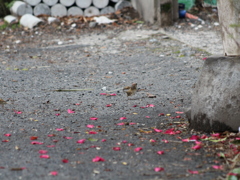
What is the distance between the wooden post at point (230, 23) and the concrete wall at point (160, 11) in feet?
17.7

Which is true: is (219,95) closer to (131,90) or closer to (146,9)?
(131,90)

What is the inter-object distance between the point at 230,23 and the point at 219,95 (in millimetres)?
483

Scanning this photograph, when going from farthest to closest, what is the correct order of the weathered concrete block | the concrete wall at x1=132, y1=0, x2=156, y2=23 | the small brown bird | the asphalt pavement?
the concrete wall at x1=132, y1=0, x2=156, y2=23 → the small brown bird → the weathered concrete block → the asphalt pavement

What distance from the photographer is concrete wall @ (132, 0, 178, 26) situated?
8.20 metres

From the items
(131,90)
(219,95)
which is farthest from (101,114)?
(219,95)

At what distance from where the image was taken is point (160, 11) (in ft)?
27.0

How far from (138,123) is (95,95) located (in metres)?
1.16

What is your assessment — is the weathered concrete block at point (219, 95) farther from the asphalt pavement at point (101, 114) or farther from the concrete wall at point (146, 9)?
the concrete wall at point (146, 9)

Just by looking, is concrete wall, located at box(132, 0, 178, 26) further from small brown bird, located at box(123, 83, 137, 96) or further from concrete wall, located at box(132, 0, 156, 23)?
small brown bird, located at box(123, 83, 137, 96)

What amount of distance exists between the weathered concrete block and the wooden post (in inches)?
5.7

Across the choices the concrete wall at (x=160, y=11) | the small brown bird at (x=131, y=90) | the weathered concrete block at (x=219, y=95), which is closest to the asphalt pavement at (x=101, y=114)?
the small brown bird at (x=131, y=90)

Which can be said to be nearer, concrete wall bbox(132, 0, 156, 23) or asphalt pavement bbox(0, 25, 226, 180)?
asphalt pavement bbox(0, 25, 226, 180)

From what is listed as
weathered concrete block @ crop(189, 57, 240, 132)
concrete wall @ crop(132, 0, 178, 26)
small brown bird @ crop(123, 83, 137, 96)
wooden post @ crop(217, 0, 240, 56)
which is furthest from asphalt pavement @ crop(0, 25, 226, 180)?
concrete wall @ crop(132, 0, 178, 26)

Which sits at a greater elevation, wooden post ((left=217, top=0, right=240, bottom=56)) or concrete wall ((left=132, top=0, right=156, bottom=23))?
wooden post ((left=217, top=0, right=240, bottom=56))
